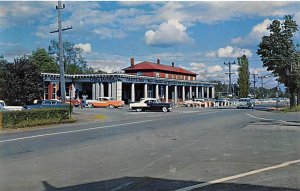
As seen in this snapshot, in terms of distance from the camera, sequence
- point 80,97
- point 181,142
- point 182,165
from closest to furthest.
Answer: point 182,165, point 181,142, point 80,97

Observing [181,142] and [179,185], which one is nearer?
[179,185]

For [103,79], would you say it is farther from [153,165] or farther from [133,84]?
[153,165]

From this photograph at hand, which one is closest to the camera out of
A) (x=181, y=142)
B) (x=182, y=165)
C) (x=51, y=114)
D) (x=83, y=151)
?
(x=182, y=165)

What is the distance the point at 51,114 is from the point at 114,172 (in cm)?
1972

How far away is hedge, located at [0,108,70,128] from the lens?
2432 centimetres

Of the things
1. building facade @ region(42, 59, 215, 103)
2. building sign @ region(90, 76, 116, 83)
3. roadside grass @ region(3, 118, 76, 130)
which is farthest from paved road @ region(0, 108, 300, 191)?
building sign @ region(90, 76, 116, 83)

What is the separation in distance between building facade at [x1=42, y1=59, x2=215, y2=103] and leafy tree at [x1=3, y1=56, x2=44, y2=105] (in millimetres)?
7375

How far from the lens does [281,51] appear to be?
45.8 m

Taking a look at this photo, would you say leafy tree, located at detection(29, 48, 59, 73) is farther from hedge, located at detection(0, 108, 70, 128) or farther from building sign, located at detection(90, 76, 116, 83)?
hedge, located at detection(0, 108, 70, 128)

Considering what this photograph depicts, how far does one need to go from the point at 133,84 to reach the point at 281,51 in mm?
26096

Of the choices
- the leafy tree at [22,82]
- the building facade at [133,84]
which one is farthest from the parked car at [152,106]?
the leafy tree at [22,82]

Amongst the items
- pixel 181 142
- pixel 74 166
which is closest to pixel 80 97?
pixel 181 142

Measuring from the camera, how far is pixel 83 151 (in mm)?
13047

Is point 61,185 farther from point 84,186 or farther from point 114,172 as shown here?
point 114,172
